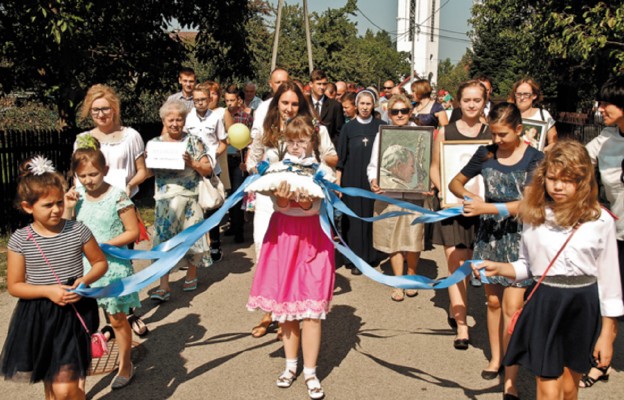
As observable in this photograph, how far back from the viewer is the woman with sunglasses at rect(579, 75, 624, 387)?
4.64m

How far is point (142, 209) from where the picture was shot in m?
11.7

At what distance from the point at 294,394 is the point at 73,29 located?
7.03 meters

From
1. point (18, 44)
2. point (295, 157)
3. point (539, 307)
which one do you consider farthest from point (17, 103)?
point (539, 307)

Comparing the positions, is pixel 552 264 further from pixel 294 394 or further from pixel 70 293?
pixel 70 293

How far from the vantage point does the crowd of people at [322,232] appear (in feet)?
11.6

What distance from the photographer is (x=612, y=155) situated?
4.75m

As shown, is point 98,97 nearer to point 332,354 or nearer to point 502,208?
point 332,354

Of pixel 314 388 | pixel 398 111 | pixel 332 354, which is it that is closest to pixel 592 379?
pixel 332 354

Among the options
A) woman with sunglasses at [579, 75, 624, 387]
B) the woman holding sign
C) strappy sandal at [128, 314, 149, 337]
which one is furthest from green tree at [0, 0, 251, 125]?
woman with sunglasses at [579, 75, 624, 387]

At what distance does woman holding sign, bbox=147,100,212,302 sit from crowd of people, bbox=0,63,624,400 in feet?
0.05

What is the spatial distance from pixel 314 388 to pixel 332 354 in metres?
0.85

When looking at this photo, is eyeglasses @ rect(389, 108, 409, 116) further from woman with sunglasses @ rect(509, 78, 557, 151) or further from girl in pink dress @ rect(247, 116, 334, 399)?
girl in pink dress @ rect(247, 116, 334, 399)

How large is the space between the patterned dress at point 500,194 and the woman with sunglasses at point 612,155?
23.8 inches

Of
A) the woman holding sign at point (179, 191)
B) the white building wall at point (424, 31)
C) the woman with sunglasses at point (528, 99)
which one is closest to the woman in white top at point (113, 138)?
the woman holding sign at point (179, 191)
